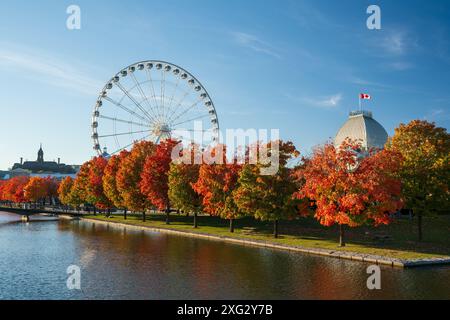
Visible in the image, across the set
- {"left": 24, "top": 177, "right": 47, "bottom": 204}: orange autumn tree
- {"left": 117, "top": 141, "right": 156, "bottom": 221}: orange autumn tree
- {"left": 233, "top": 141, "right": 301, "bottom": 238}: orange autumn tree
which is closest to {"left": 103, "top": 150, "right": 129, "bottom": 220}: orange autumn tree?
{"left": 117, "top": 141, "right": 156, "bottom": 221}: orange autumn tree

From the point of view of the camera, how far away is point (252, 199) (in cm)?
5516

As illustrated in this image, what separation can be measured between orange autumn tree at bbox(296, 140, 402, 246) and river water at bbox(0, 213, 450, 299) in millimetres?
5833

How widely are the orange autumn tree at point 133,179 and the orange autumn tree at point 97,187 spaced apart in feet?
39.0

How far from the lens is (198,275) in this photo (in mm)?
33156

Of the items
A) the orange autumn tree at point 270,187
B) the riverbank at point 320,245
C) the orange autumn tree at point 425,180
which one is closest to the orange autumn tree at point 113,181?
the riverbank at point 320,245

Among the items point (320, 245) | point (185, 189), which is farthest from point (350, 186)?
point (185, 189)

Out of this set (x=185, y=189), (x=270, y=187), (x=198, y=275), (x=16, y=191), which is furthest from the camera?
(x=16, y=191)

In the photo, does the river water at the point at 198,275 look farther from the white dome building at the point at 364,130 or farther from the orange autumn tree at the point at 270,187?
the white dome building at the point at 364,130

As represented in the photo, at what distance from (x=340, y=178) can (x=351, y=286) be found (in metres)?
15.8

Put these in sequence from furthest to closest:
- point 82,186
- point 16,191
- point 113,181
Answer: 1. point 16,191
2. point 82,186
3. point 113,181

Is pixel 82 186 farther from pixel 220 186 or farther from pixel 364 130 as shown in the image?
pixel 364 130

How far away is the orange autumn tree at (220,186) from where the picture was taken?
5978 cm

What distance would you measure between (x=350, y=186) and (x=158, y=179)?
140 ft
